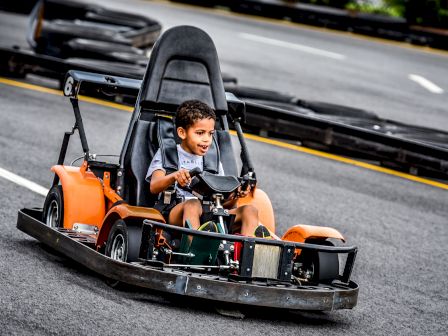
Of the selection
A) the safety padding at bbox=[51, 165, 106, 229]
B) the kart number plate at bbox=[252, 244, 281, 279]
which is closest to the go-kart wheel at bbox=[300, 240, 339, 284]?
the kart number plate at bbox=[252, 244, 281, 279]

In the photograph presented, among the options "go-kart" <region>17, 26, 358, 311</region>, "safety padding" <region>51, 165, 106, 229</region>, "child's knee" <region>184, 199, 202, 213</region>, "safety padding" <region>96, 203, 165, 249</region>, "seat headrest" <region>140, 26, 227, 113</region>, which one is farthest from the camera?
Answer: "seat headrest" <region>140, 26, 227, 113</region>

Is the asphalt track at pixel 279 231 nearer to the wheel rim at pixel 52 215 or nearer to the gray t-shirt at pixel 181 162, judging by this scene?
the wheel rim at pixel 52 215

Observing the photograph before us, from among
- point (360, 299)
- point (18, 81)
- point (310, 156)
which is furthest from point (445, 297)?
point (18, 81)

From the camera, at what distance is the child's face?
6715 millimetres

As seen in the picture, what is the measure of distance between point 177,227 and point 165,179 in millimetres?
702

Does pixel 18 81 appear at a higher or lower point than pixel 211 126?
lower

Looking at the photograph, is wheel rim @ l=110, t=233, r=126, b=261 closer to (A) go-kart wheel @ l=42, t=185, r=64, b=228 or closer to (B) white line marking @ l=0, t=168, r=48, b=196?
(A) go-kart wheel @ l=42, t=185, r=64, b=228

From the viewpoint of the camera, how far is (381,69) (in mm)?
21109

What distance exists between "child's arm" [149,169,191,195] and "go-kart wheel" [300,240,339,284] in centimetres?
92

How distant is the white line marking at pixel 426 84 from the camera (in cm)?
1976

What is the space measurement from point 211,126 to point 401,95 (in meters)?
12.4

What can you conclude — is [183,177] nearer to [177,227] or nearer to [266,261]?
[177,227]

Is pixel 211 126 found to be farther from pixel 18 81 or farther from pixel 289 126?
pixel 18 81

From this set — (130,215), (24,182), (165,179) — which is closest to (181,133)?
(165,179)
